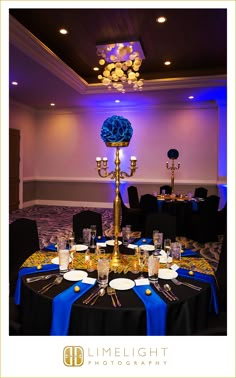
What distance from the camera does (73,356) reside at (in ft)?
3.34

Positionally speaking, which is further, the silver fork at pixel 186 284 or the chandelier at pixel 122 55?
the chandelier at pixel 122 55

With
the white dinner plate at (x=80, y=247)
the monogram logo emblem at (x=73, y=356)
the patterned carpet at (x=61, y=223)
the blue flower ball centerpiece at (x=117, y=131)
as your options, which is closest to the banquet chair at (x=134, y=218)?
the patterned carpet at (x=61, y=223)

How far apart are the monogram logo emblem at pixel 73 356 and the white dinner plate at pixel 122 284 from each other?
476 mm

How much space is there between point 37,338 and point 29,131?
28.6 feet

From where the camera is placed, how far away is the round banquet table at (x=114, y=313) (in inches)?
50.8

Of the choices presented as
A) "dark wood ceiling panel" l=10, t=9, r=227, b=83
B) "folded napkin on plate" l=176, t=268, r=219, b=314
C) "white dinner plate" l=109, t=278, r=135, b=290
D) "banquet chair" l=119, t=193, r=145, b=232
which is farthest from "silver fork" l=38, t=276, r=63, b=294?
"banquet chair" l=119, t=193, r=145, b=232

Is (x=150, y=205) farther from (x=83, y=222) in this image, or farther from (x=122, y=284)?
(x=122, y=284)

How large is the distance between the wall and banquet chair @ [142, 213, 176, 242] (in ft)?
19.0

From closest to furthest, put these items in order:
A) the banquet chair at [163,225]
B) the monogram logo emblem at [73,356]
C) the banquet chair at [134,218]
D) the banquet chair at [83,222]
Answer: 1. the monogram logo emblem at [73,356]
2. the banquet chair at [163,225]
3. the banquet chair at [83,222]
4. the banquet chair at [134,218]

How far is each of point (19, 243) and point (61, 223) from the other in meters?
4.28

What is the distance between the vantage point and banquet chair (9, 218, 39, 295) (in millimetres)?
2336

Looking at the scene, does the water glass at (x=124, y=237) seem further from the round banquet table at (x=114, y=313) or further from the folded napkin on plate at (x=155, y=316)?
the folded napkin on plate at (x=155, y=316)

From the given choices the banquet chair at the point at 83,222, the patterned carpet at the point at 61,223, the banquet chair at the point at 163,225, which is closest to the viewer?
the banquet chair at the point at 163,225
